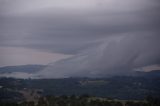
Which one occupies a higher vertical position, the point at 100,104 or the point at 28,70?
the point at 28,70

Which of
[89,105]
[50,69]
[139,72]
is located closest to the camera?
[89,105]

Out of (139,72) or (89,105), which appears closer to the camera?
(89,105)

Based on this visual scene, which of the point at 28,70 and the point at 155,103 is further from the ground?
the point at 28,70

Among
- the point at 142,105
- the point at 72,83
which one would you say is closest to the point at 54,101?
the point at 142,105

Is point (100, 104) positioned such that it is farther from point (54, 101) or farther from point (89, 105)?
point (54, 101)

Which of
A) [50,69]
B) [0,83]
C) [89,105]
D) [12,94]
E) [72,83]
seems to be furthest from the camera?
[50,69]

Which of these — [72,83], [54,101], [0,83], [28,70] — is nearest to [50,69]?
[28,70]

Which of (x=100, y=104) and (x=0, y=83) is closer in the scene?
(x=100, y=104)

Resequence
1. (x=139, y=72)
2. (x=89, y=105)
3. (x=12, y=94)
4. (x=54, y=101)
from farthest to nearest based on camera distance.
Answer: (x=139, y=72), (x=12, y=94), (x=54, y=101), (x=89, y=105)

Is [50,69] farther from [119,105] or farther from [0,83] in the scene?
[119,105]
